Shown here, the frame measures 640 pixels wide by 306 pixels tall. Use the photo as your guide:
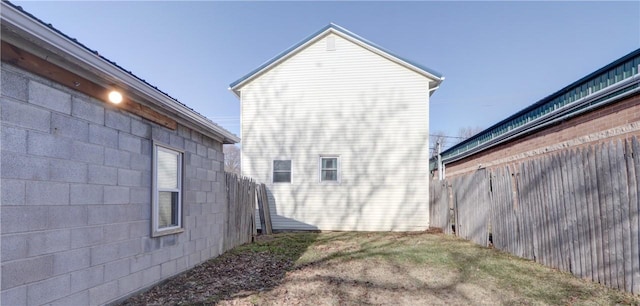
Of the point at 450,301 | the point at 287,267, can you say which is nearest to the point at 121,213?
the point at 287,267

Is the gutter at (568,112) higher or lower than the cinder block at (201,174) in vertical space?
higher

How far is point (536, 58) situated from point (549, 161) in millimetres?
13936

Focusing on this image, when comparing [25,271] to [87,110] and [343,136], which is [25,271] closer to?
[87,110]

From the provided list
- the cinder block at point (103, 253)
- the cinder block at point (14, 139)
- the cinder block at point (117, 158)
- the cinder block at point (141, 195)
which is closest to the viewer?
the cinder block at point (14, 139)

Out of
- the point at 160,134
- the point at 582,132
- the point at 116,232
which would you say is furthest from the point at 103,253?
the point at 582,132

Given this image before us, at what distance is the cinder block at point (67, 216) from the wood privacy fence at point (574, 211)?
21.0 ft

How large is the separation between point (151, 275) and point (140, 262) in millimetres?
347

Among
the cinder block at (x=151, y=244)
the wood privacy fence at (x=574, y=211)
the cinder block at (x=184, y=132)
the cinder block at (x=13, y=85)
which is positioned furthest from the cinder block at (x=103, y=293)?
the wood privacy fence at (x=574, y=211)

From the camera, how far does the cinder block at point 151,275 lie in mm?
4004

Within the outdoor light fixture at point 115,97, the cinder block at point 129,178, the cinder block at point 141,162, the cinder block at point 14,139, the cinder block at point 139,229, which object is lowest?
the cinder block at point 139,229

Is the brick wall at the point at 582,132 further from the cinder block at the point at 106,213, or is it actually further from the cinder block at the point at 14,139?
the cinder block at the point at 14,139

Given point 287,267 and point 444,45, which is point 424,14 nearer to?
point 444,45

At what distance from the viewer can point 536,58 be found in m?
15.2

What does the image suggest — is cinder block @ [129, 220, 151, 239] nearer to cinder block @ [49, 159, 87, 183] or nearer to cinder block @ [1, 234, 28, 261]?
cinder block @ [49, 159, 87, 183]
